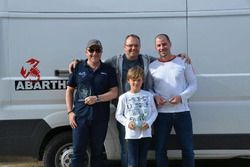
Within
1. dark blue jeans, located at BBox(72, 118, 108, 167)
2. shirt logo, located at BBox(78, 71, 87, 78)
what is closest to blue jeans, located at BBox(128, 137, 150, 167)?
dark blue jeans, located at BBox(72, 118, 108, 167)

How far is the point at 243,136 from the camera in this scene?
4730 millimetres

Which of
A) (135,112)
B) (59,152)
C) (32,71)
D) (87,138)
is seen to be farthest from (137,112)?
(32,71)

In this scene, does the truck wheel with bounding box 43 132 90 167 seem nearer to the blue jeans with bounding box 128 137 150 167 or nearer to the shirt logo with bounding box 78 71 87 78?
the blue jeans with bounding box 128 137 150 167

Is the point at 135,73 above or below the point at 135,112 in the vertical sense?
above

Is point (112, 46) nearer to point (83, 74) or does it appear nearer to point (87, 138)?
point (83, 74)

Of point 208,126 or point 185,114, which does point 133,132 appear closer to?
point 185,114

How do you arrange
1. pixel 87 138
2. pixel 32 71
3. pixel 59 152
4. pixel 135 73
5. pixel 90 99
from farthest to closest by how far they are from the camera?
1. pixel 59 152
2. pixel 32 71
3. pixel 87 138
4. pixel 90 99
5. pixel 135 73

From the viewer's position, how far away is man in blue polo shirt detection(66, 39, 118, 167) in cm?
439

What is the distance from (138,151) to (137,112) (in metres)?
0.44

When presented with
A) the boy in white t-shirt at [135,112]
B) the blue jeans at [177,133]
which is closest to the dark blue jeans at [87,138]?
the boy in white t-shirt at [135,112]

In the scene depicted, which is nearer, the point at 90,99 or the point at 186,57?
the point at 90,99

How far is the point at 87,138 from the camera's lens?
4484mm

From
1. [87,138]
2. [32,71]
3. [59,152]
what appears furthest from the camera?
[59,152]

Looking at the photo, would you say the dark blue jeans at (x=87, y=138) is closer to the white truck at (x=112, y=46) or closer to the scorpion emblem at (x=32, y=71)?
the white truck at (x=112, y=46)
